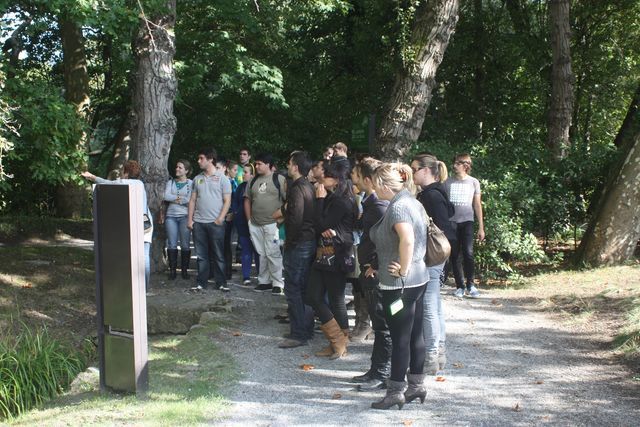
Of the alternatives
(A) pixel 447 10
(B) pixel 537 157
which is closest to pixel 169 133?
(A) pixel 447 10

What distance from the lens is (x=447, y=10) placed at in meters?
12.3

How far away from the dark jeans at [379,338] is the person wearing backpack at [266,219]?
12.7ft

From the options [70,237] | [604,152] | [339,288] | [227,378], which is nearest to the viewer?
[227,378]

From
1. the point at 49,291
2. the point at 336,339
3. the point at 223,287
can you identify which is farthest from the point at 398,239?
the point at 49,291

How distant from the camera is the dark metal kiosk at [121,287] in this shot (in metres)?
5.68

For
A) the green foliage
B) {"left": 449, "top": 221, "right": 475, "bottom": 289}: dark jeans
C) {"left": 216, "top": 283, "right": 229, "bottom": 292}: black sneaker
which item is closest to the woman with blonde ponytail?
the green foliage

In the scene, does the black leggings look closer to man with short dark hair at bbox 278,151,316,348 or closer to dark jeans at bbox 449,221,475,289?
man with short dark hair at bbox 278,151,316,348

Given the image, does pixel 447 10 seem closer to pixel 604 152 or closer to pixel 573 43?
pixel 604 152

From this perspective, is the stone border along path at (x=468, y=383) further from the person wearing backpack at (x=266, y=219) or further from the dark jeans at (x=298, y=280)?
the person wearing backpack at (x=266, y=219)

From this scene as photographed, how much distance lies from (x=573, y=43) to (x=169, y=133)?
15030 mm

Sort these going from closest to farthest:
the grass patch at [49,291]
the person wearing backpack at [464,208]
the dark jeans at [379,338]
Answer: the dark jeans at [379,338] → the grass patch at [49,291] → the person wearing backpack at [464,208]

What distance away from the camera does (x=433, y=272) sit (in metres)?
6.05

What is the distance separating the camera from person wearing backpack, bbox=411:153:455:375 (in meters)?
6.03

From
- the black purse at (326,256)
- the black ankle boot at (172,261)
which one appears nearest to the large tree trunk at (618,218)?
the black purse at (326,256)
